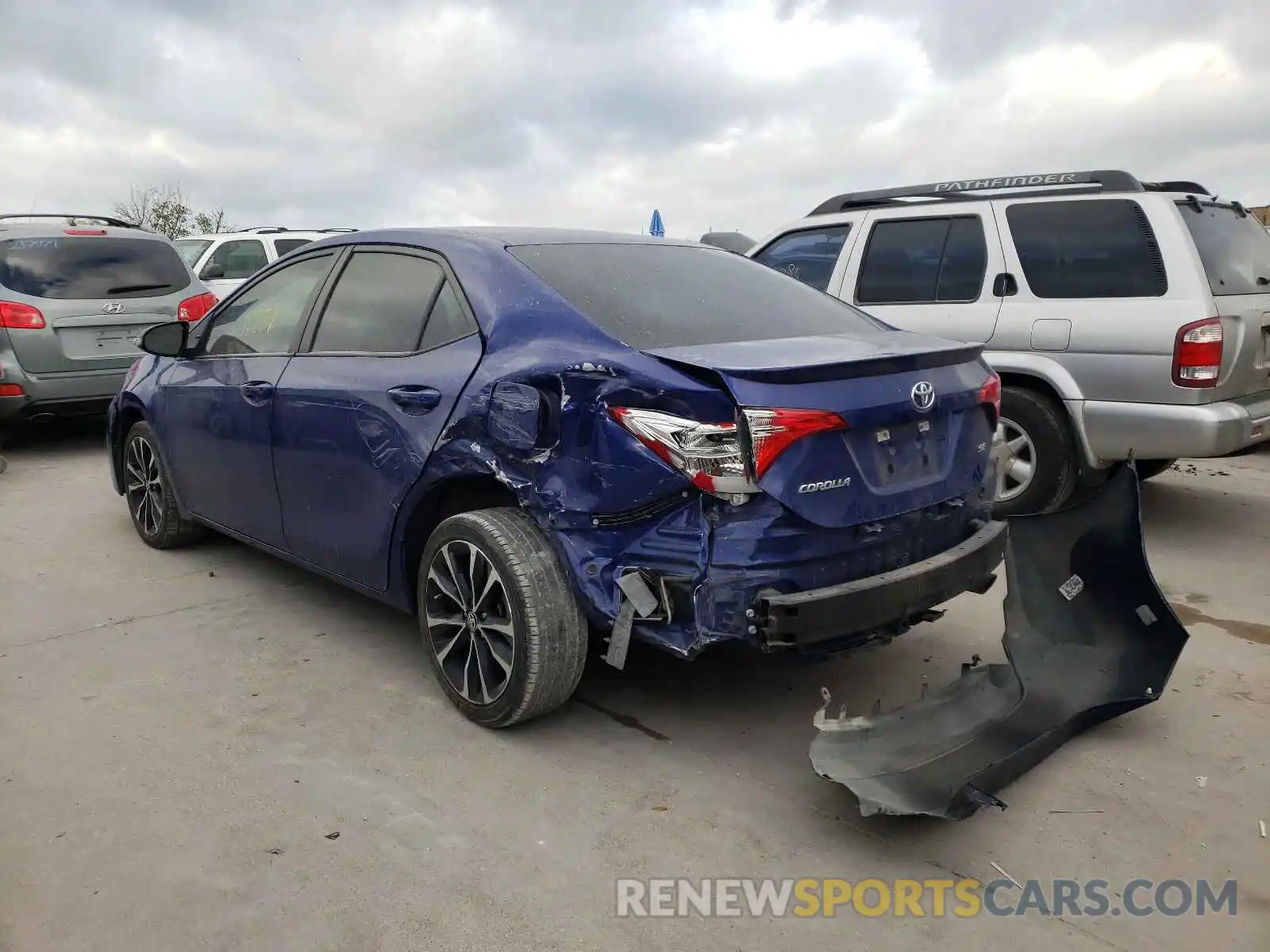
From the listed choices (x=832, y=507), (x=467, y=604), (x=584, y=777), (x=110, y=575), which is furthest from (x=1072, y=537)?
(x=110, y=575)

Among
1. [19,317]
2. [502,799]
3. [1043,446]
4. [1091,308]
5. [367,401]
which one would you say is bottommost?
[502,799]

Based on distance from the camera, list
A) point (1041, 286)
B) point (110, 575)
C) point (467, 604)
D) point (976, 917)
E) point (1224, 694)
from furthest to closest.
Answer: point (1041, 286)
point (110, 575)
point (1224, 694)
point (467, 604)
point (976, 917)

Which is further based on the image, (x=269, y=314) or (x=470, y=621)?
(x=269, y=314)

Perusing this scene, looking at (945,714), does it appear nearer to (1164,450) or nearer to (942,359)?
(942,359)

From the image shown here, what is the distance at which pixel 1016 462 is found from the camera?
18.6ft

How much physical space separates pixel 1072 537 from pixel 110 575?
4518 millimetres

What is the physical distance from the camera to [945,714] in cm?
314

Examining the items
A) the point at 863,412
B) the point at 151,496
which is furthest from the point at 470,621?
the point at 151,496

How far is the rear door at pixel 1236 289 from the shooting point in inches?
199

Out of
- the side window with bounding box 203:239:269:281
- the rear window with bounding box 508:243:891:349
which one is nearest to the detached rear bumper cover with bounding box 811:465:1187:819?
the rear window with bounding box 508:243:891:349

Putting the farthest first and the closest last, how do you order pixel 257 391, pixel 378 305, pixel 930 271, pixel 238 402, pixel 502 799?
pixel 930 271 → pixel 238 402 → pixel 257 391 → pixel 378 305 → pixel 502 799

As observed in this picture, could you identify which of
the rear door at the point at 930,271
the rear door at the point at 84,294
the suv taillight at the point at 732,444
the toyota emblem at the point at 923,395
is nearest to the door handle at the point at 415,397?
the suv taillight at the point at 732,444

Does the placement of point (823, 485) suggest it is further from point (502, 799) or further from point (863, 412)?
point (502, 799)

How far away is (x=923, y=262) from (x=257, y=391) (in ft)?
13.5
